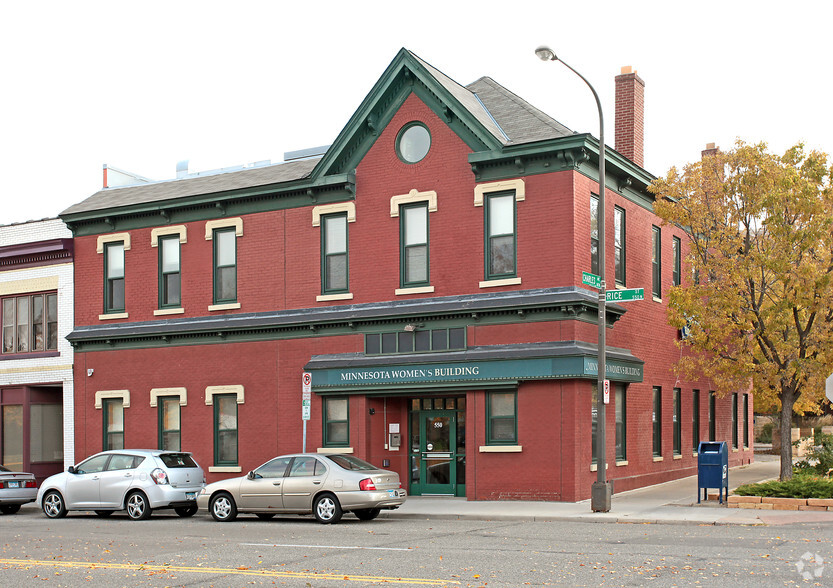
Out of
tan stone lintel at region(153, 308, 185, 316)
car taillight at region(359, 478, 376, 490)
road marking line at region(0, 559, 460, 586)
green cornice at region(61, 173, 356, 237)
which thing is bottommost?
road marking line at region(0, 559, 460, 586)

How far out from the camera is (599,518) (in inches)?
734

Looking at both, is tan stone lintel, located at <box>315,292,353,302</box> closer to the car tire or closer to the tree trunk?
the car tire

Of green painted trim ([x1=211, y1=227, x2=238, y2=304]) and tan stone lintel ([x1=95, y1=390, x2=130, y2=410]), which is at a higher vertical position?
green painted trim ([x1=211, y1=227, x2=238, y2=304])

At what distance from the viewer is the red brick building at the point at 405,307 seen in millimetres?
22719

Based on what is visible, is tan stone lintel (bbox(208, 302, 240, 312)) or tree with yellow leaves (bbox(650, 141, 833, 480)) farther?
tan stone lintel (bbox(208, 302, 240, 312))

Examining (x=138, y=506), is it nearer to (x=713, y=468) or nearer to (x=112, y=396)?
(x=112, y=396)

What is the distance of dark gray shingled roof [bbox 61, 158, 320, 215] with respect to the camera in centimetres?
2764

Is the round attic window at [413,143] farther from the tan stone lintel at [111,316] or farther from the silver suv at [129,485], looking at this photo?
the tan stone lintel at [111,316]

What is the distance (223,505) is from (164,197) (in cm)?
1185

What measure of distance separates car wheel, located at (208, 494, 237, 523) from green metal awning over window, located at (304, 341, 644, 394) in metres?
5.37

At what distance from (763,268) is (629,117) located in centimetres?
714

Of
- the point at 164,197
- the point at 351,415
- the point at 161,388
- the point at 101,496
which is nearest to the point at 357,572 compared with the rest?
the point at 101,496

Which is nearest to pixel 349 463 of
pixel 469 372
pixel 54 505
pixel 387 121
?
pixel 469 372

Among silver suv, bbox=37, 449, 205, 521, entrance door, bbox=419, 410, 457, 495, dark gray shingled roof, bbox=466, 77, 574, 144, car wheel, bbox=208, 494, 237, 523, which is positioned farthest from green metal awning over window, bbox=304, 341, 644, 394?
car wheel, bbox=208, 494, 237, 523
